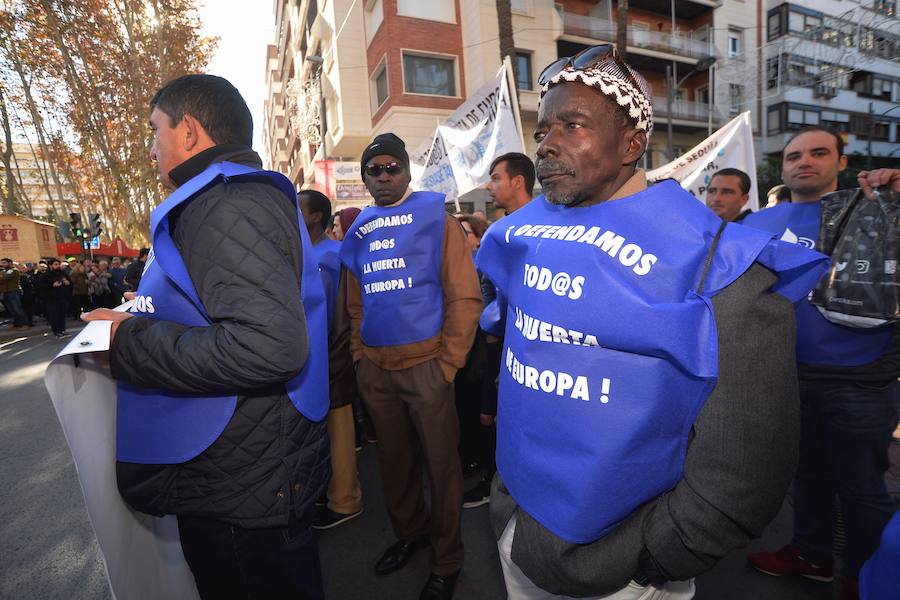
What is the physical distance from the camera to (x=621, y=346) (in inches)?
40.8

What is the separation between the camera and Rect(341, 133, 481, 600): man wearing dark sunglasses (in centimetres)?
246

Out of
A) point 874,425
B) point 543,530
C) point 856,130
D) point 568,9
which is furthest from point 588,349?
point 856,130

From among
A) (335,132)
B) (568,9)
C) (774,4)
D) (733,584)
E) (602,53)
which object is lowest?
(733,584)

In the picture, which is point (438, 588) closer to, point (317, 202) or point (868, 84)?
point (317, 202)

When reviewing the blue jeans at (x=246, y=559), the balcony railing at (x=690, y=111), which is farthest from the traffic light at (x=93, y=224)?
the balcony railing at (x=690, y=111)

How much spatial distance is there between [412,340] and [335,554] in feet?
4.75

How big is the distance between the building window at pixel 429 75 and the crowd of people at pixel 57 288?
411 inches

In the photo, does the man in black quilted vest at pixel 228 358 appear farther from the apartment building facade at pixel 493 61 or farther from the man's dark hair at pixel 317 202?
the apartment building facade at pixel 493 61

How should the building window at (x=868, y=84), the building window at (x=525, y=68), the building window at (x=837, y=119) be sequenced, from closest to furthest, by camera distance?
1. the building window at (x=525, y=68)
2. the building window at (x=837, y=119)
3. the building window at (x=868, y=84)

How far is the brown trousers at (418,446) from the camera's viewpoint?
2436 millimetres

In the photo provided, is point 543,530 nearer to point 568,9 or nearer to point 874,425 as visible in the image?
point 874,425

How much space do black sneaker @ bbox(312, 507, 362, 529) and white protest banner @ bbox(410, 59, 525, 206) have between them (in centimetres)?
423

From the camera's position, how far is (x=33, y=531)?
320 cm

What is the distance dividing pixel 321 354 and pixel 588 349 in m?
0.91
